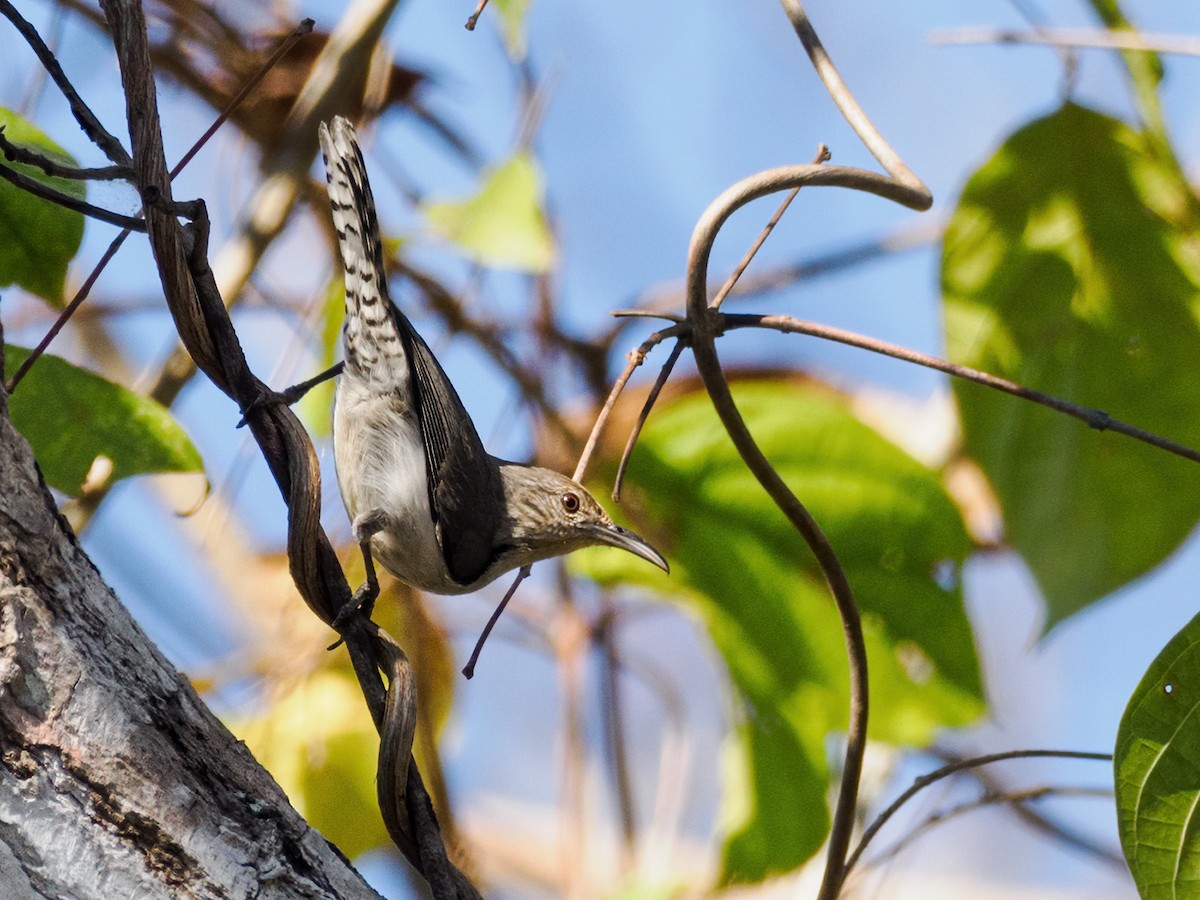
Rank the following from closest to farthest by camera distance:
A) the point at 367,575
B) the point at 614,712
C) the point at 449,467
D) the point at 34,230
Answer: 1. the point at 34,230
2. the point at 367,575
3. the point at 449,467
4. the point at 614,712

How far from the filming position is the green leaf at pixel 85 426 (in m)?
2.10

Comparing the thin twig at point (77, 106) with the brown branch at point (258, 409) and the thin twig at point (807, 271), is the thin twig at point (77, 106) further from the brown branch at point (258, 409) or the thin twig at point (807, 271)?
the thin twig at point (807, 271)

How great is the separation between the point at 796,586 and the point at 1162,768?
4.77 ft

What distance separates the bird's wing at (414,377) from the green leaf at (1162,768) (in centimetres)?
174

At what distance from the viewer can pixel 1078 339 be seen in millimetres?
3143

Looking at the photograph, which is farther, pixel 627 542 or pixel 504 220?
pixel 504 220

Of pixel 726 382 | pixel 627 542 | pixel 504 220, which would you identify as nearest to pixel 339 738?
pixel 627 542

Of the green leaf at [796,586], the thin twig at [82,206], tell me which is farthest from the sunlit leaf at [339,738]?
the thin twig at [82,206]

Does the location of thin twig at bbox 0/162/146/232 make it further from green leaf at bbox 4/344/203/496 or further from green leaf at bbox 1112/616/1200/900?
green leaf at bbox 1112/616/1200/900

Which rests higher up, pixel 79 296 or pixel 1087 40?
pixel 1087 40

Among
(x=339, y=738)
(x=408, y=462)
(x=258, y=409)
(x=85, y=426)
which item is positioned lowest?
(x=339, y=738)

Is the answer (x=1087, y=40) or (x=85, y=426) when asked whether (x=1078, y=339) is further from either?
(x=85, y=426)

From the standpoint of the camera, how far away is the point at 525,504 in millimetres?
3447

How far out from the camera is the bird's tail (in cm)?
288
